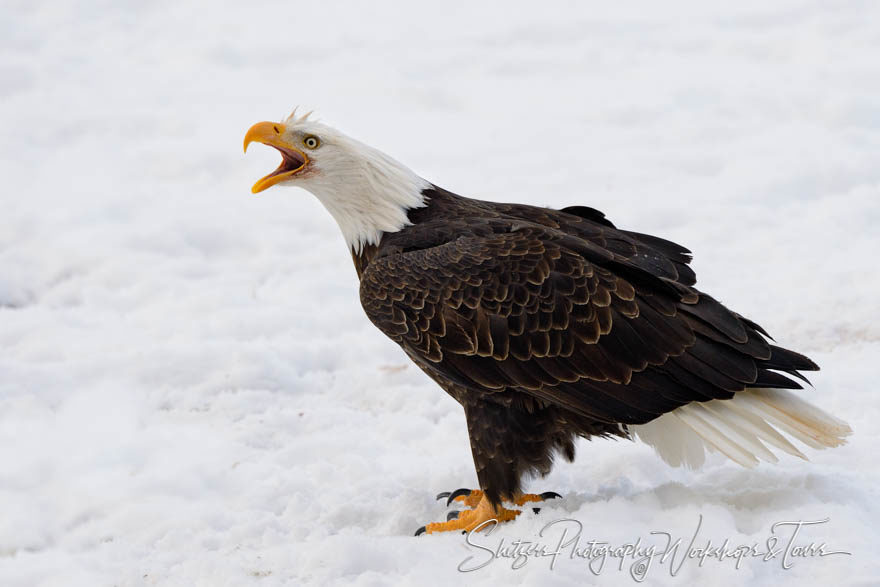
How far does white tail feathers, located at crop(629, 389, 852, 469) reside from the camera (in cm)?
360

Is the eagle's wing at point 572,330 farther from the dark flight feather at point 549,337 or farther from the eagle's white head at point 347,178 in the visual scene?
the eagle's white head at point 347,178

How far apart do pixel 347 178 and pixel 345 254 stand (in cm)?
270

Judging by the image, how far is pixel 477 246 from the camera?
3.95 m

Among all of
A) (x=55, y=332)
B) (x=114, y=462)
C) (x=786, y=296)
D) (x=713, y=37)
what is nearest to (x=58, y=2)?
(x=55, y=332)

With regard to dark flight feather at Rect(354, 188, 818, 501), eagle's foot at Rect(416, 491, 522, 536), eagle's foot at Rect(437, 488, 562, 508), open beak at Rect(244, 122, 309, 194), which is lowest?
eagle's foot at Rect(416, 491, 522, 536)

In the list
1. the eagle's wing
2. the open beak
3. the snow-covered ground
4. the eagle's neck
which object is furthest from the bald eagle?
the open beak

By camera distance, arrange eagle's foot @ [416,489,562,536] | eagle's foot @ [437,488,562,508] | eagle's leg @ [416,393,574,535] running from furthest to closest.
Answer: eagle's foot @ [437,488,562,508] < eagle's foot @ [416,489,562,536] < eagle's leg @ [416,393,574,535]

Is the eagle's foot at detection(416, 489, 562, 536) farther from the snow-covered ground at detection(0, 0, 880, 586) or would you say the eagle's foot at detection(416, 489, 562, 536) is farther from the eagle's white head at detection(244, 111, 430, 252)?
the eagle's white head at detection(244, 111, 430, 252)

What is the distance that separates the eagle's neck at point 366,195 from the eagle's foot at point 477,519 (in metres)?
1.27

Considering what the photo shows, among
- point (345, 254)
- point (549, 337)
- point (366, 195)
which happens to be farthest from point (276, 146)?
point (345, 254)

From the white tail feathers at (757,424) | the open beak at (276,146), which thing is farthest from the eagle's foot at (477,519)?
the open beak at (276,146)

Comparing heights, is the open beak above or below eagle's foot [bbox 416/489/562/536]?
above

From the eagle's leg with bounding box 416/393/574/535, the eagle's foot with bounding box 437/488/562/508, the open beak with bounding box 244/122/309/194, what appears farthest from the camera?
the open beak with bounding box 244/122/309/194

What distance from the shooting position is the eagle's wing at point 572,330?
3.68m
